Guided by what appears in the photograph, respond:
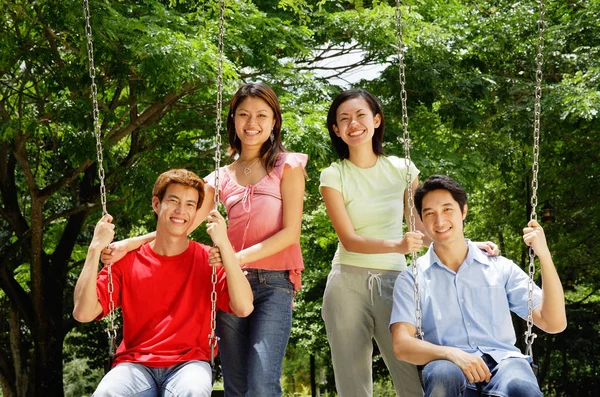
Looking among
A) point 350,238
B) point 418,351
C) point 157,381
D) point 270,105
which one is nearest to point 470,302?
point 418,351

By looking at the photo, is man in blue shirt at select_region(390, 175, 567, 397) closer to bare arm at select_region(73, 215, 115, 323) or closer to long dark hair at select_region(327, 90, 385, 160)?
long dark hair at select_region(327, 90, 385, 160)

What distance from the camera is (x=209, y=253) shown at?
10.9 feet

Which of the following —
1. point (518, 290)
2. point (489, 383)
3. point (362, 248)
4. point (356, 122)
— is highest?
point (356, 122)

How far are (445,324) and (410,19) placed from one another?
297 inches

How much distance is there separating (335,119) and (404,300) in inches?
38.4

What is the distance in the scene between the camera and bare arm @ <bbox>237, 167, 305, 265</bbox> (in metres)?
3.42

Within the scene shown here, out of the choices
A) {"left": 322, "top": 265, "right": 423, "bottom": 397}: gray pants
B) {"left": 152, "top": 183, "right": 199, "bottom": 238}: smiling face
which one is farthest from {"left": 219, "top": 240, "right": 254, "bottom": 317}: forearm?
{"left": 322, "top": 265, "right": 423, "bottom": 397}: gray pants

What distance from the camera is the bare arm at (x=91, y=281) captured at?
131 inches

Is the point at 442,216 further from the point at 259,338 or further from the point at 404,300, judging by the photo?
the point at 259,338

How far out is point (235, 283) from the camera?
3291mm

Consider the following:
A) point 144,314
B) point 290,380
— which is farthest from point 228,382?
point 290,380

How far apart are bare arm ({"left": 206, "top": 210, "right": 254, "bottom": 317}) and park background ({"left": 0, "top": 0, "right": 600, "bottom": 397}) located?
477 cm

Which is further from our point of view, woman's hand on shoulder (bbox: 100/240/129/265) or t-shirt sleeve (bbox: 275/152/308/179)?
t-shirt sleeve (bbox: 275/152/308/179)

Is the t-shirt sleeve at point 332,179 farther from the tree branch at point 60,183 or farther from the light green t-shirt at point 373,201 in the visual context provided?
the tree branch at point 60,183
